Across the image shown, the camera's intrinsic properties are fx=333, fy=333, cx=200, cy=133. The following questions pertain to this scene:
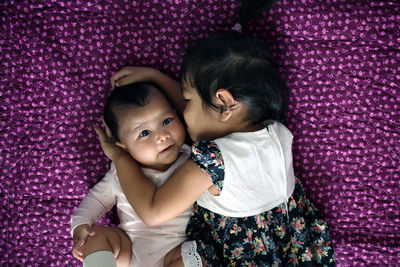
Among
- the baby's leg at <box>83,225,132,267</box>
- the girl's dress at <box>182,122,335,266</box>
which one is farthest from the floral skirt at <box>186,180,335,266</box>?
the baby's leg at <box>83,225,132,267</box>

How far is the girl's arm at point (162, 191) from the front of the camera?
1.00m

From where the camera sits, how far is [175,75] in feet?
4.34

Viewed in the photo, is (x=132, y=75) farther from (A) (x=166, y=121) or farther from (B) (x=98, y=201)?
(B) (x=98, y=201)

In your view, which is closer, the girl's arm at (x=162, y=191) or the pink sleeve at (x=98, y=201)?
the girl's arm at (x=162, y=191)

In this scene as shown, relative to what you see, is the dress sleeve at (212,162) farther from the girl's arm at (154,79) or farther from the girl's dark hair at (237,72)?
the girl's arm at (154,79)

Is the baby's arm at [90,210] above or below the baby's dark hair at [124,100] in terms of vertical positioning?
below

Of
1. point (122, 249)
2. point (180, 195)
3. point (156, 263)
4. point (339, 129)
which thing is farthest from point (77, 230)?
point (339, 129)

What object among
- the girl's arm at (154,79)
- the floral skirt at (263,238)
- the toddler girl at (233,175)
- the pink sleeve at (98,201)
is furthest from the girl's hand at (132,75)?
the floral skirt at (263,238)

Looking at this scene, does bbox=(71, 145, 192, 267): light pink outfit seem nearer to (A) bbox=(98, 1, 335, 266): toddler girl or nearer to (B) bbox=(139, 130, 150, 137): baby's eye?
(A) bbox=(98, 1, 335, 266): toddler girl

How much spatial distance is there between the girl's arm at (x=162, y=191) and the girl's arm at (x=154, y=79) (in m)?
0.29

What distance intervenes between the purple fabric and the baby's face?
9.1 inches

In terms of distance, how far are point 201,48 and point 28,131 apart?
0.78m

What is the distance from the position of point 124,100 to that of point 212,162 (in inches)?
15.1

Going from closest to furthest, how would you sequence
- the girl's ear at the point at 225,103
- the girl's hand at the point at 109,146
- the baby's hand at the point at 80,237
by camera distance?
the girl's ear at the point at 225,103
the baby's hand at the point at 80,237
the girl's hand at the point at 109,146
